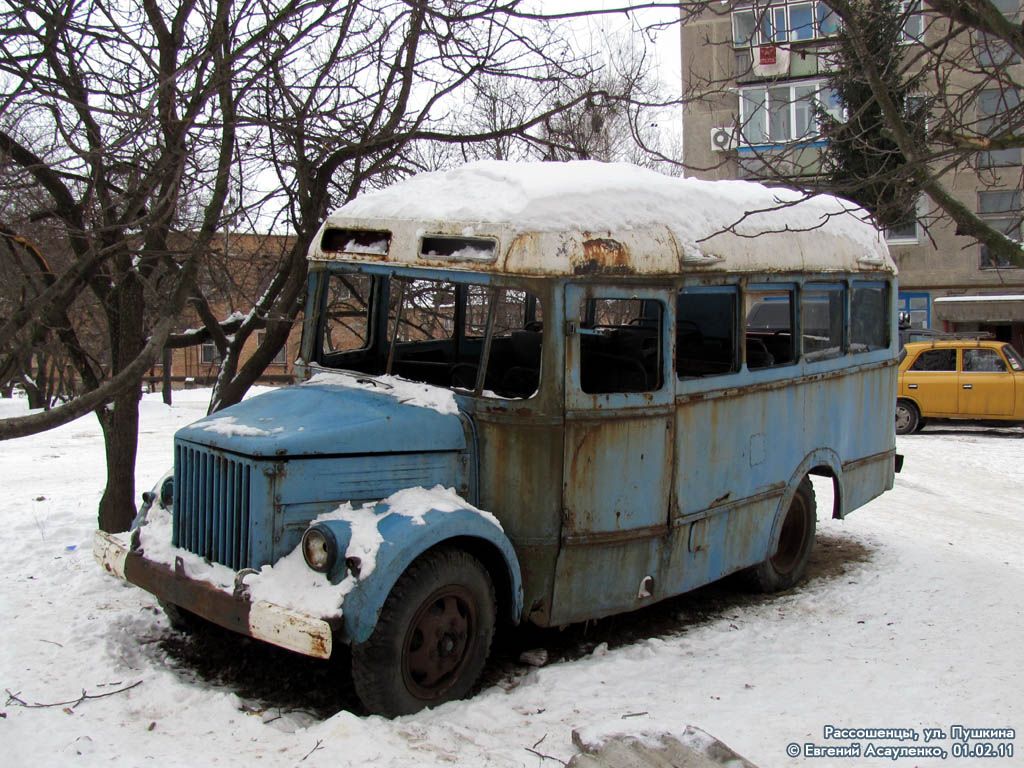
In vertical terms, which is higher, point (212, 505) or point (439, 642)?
point (212, 505)

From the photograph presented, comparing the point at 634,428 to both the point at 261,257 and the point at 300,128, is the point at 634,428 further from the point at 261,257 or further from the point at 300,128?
the point at 261,257

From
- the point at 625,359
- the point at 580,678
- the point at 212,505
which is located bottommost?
the point at 580,678

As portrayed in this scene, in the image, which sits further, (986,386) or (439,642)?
(986,386)

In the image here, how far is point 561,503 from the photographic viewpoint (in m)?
4.84

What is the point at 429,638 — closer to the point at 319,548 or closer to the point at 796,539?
the point at 319,548

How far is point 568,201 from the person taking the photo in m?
4.88

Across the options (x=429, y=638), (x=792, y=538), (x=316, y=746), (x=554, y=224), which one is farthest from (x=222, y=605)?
(x=792, y=538)

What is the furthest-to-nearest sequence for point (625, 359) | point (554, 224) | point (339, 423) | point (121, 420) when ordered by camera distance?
point (121, 420)
point (625, 359)
point (554, 224)
point (339, 423)

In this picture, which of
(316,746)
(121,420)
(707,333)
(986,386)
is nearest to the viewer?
(316,746)

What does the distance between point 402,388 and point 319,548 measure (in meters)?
1.16

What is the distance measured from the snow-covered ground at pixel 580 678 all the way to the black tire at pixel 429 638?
143 millimetres

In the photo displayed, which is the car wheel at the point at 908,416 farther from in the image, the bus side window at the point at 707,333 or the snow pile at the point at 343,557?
the snow pile at the point at 343,557

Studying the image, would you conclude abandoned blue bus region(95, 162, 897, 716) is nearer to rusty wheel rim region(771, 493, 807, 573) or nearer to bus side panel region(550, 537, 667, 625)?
bus side panel region(550, 537, 667, 625)

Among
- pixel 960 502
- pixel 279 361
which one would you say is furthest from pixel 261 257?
pixel 279 361
